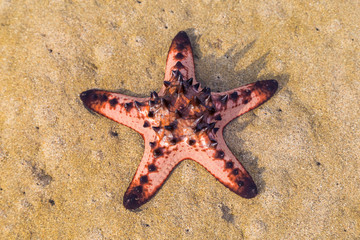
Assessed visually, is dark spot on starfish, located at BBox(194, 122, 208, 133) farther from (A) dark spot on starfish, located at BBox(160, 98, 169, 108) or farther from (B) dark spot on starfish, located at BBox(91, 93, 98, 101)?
(B) dark spot on starfish, located at BBox(91, 93, 98, 101)

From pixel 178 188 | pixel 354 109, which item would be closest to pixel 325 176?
pixel 354 109

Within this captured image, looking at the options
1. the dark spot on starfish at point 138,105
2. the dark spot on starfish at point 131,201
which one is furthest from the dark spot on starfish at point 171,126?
the dark spot on starfish at point 131,201

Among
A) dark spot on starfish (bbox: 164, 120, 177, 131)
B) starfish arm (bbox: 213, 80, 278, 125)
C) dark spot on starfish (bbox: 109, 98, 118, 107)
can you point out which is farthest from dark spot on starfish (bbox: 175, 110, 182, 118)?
dark spot on starfish (bbox: 109, 98, 118, 107)

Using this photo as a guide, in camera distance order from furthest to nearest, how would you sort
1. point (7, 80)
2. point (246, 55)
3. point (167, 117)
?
point (246, 55) < point (7, 80) < point (167, 117)

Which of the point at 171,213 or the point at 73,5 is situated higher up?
the point at 73,5

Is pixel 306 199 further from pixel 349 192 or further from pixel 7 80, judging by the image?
pixel 7 80

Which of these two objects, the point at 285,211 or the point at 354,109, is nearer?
the point at 285,211

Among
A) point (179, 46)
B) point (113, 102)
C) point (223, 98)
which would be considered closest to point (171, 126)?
point (223, 98)
